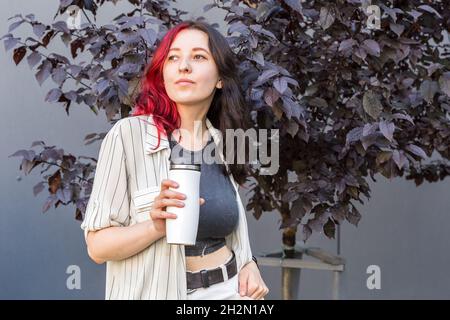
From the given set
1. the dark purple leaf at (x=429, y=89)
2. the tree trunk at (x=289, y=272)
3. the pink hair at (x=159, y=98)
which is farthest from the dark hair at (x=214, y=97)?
the tree trunk at (x=289, y=272)

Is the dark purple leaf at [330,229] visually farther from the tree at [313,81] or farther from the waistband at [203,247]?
the waistband at [203,247]

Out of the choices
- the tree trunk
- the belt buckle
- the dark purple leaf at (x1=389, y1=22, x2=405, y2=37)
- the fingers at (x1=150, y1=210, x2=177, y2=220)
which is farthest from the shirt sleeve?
the tree trunk

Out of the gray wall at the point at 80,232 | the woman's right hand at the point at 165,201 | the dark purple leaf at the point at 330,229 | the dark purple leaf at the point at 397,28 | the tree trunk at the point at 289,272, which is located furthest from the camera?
the gray wall at the point at 80,232

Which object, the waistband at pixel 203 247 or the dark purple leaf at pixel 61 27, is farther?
the dark purple leaf at pixel 61 27

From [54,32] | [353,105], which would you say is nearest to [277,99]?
[353,105]

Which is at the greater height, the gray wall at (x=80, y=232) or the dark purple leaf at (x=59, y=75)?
the dark purple leaf at (x=59, y=75)

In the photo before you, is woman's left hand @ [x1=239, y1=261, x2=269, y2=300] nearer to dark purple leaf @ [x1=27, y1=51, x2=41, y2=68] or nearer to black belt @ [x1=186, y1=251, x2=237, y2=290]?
black belt @ [x1=186, y1=251, x2=237, y2=290]

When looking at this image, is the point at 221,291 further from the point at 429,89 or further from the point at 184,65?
the point at 429,89

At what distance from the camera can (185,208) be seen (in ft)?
3.90

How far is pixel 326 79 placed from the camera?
7.20ft

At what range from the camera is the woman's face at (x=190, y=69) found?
4.65 feet

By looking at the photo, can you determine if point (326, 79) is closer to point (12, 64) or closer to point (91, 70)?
point (91, 70)

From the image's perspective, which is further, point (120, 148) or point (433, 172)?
point (433, 172)

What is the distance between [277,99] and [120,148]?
1.92 feet
